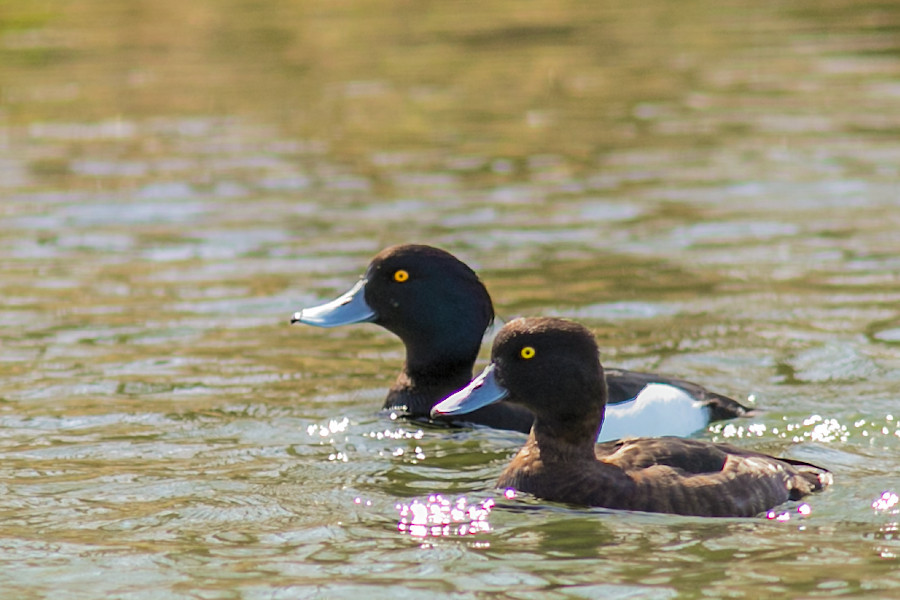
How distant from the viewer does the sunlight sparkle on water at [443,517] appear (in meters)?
→ 7.46

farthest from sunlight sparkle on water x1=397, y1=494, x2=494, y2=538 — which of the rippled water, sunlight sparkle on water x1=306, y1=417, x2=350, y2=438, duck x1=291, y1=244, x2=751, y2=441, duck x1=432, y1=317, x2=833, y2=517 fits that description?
duck x1=291, y1=244, x2=751, y2=441

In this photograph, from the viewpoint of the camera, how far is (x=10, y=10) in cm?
2695

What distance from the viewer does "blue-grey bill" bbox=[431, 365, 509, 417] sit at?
26.7ft

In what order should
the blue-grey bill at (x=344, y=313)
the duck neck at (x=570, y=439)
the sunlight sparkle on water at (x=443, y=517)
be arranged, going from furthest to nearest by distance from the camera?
the blue-grey bill at (x=344, y=313) < the duck neck at (x=570, y=439) < the sunlight sparkle on water at (x=443, y=517)

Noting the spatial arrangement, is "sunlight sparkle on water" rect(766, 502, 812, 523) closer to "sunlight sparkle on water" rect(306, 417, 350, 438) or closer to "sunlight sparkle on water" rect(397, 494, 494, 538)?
"sunlight sparkle on water" rect(397, 494, 494, 538)

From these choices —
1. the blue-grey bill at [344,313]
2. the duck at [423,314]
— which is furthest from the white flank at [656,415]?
the blue-grey bill at [344,313]

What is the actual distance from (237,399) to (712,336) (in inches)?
129

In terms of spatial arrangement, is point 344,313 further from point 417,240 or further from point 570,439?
point 417,240

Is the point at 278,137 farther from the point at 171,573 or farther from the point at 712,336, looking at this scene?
the point at 171,573

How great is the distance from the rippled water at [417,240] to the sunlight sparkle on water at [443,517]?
0.07ft

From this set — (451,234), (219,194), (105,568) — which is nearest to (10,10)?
(219,194)

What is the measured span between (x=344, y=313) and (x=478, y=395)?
2127 millimetres

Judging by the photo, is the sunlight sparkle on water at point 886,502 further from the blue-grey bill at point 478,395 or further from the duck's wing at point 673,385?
the blue-grey bill at point 478,395

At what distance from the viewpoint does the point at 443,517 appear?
769 centimetres
